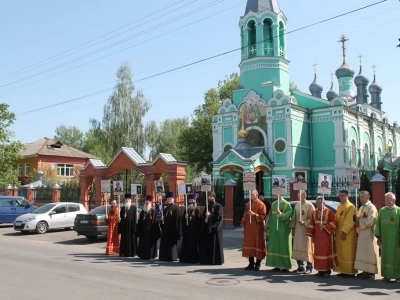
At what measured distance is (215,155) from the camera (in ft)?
116

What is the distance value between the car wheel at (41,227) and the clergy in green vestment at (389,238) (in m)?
15.1

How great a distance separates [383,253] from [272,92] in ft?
81.2

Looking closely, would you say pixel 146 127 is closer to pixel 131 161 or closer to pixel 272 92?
pixel 272 92

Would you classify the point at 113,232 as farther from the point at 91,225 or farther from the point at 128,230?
the point at 91,225

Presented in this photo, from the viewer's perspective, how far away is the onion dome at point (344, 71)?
44875 millimetres

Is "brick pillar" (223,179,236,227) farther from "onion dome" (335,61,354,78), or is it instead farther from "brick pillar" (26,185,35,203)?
"onion dome" (335,61,354,78)

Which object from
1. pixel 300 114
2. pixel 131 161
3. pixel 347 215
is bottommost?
pixel 347 215

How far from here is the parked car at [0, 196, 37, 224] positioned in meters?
23.3

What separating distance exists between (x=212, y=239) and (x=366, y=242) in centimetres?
373

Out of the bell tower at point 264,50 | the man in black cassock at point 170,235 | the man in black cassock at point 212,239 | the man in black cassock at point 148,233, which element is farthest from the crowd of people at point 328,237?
the bell tower at point 264,50

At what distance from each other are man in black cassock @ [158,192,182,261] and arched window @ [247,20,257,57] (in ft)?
79.4

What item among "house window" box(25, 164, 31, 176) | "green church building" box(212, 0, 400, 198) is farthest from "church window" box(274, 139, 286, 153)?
"house window" box(25, 164, 31, 176)

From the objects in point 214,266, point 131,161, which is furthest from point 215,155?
point 214,266

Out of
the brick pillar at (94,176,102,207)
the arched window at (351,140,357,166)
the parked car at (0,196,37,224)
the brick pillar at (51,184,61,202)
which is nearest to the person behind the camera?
the parked car at (0,196,37,224)
